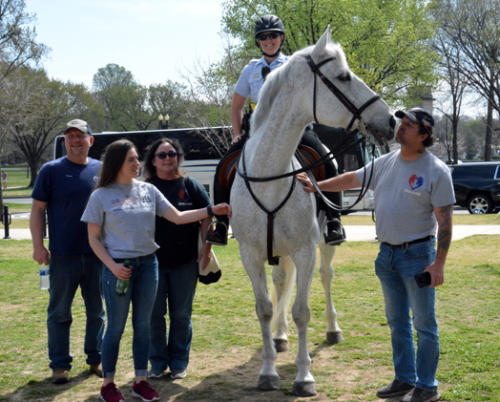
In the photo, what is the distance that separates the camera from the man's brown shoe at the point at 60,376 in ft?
15.0

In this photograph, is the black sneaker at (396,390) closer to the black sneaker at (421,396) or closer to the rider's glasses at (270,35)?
the black sneaker at (421,396)

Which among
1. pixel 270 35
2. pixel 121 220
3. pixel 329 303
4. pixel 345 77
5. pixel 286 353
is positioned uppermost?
pixel 270 35

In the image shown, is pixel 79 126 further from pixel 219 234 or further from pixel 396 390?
pixel 396 390

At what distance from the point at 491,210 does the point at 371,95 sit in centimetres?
1907

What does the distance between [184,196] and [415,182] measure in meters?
2.11

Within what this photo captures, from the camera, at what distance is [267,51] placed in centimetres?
486

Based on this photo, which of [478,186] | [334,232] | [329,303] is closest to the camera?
[334,232]

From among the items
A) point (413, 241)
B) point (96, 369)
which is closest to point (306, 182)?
point (413, 241)

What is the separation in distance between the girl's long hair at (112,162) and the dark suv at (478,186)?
18979 mm

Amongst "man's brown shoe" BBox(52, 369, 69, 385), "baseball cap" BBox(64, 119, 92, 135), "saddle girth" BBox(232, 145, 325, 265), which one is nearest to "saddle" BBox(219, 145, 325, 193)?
"saddle girth" BBox(232, 145, 325, 265)

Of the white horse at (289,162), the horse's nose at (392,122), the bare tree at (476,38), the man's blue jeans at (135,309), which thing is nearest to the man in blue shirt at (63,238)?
the man's blue jeans at (135,309)

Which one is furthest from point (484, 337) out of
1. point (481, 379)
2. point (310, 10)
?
point (310, 10)

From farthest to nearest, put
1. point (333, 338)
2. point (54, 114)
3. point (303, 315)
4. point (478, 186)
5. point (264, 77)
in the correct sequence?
1. point (54, 114)
2. point (478, 186)
3. point (333, 338)
4. point (264, 77)
5. point (303, 315)

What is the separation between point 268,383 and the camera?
14.2 feet
